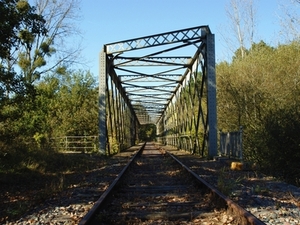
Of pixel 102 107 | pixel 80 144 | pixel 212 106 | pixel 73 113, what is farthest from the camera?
pixel 73 113

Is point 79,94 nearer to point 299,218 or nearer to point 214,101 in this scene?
point 214,101

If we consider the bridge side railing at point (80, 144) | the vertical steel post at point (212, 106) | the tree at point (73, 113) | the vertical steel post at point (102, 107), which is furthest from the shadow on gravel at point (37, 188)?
the tree at point (73, 113)

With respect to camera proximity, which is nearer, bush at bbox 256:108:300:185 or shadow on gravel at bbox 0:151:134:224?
shadow on gravel at bbox 0:151:134:224

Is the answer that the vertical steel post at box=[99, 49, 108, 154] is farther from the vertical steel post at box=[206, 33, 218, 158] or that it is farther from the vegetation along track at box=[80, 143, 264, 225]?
the vegetation along track at box=[80, 143, 264, 225]

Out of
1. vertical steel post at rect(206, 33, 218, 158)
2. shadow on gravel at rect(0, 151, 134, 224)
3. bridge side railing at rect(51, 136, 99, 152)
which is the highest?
vertical steel post at rect(206, 33, 218, 158)

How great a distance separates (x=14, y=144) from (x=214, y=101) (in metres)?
7.64

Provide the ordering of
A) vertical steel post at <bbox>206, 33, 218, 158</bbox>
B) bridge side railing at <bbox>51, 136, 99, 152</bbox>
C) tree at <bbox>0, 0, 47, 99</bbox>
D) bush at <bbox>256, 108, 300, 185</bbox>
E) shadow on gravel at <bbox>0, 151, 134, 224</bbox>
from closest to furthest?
shadow on gravel at <bbox>0, 151, 134, 224</bbox> → tree at <bbox>0, 0, 47, 99</bbox> → bush at <bbox>256, 108, 300, 185</bbox> → vertical steel post at <bbox>206, 33, 218, 158</bbox> → bridge side railing at <bbox>51, 136, 99, 152</bbox>

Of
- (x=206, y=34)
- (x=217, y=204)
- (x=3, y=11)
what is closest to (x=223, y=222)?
(x=217, y=204)

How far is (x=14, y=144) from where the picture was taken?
11312 millimetres

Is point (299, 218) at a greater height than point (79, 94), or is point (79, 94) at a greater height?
point (79, 94)

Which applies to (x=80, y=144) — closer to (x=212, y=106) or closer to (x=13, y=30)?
(x=212, y=106)

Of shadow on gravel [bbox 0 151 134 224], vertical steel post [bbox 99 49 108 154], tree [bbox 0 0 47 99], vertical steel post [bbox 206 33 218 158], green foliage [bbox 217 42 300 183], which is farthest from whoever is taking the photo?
vertical steel post [bbox 99 49 108 154]

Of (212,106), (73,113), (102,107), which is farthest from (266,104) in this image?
(73,113)

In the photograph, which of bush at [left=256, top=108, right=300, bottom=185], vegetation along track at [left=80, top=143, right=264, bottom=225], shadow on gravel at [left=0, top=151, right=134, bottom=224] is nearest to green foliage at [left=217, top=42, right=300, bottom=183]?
bush at [left=256, top=108, right=300, bottom=185]
